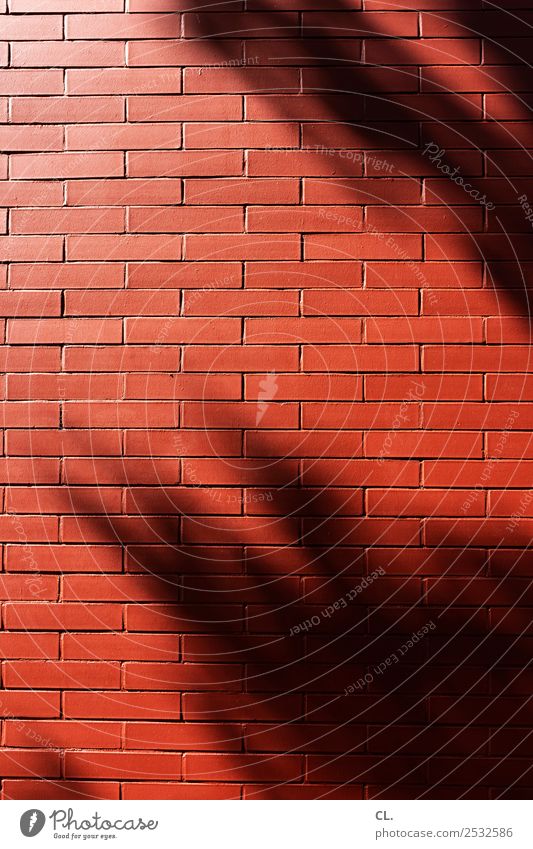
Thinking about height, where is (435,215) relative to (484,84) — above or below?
below

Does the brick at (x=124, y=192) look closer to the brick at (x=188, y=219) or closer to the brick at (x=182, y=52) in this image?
the brick at (x=188, y=219)

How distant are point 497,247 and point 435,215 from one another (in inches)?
8.9

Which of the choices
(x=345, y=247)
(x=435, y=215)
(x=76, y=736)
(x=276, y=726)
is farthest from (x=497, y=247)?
(x=76, y=736)

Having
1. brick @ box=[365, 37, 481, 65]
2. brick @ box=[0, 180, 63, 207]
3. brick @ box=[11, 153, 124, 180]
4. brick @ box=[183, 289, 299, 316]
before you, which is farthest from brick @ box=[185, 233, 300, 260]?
brick @ box=[365, 37, 481, 65]

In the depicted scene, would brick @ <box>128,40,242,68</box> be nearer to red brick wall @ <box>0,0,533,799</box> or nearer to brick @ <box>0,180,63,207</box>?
red brick wall @ <box>0,0,533,799</box>

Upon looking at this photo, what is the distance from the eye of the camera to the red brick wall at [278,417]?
207 cm

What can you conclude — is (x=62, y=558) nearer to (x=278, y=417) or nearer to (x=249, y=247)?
(x=278, y=417)

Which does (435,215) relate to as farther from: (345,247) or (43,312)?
(43,312)

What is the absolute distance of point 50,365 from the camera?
2121mm
